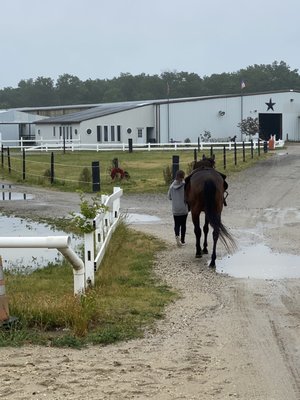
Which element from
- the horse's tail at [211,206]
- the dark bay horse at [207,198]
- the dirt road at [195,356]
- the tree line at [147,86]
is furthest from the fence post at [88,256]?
the tree line at [147,86]

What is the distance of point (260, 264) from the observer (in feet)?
39.6

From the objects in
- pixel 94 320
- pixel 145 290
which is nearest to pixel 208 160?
pixel 145 290

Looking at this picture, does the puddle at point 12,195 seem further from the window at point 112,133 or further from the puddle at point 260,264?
the window at point 112,133

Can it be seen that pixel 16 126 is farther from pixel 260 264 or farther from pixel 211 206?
pixel 260 264

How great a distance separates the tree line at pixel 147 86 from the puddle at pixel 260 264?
118092 mm

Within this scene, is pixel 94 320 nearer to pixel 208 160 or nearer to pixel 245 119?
pixel 208 160

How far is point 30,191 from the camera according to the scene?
27.7 m

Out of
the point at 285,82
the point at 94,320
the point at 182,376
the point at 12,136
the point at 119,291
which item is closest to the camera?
the point at 182,376

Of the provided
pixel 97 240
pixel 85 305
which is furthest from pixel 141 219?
pixel 85 305

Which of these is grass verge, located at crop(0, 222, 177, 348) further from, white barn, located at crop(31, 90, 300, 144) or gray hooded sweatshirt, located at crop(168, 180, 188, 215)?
white barn, located at crop(31, 90, 300, 144)

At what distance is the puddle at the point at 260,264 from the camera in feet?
36.5

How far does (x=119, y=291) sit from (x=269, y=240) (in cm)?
577

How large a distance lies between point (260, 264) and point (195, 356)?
5531mm

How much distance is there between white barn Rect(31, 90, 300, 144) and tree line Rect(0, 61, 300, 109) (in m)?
61.2
